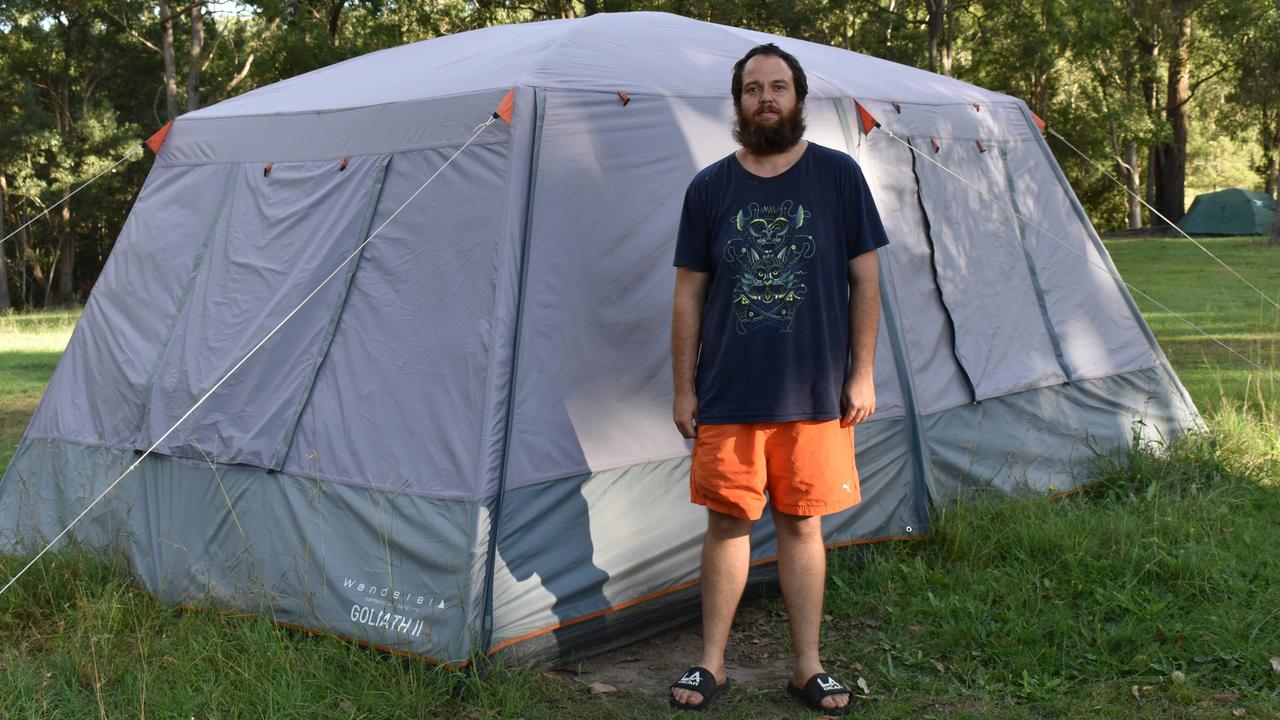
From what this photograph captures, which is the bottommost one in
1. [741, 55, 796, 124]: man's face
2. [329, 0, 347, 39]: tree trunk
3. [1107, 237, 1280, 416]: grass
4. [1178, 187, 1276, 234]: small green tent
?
[1178, 187, 1276, 234]: small green tent

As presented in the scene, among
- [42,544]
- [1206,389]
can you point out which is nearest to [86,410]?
[42,544]

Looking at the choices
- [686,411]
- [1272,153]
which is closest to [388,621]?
[686,411]

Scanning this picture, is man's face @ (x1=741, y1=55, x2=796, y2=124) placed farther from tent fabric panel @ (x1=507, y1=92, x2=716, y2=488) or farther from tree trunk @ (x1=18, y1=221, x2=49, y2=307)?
tree trunk @ (x1=18, y1=221, x2=49, y2=307)

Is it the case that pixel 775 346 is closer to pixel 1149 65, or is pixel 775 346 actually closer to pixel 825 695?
pixel 825 695

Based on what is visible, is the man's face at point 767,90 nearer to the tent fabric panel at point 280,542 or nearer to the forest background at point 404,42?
the tent fabric panel at point 280,542

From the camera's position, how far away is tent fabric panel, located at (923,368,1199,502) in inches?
196

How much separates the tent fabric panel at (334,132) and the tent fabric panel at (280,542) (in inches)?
47.1

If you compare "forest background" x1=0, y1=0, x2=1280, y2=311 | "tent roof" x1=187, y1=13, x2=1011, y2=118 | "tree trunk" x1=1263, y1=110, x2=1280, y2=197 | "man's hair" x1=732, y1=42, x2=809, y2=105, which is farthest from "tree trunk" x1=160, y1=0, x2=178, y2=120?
"tree trunk" x1=1263, y1=110, x2=1280, y2=197

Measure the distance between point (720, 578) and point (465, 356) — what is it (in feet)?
3.52

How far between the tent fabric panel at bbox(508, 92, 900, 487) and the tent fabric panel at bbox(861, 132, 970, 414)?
3.21 ft

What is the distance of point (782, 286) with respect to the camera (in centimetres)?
338

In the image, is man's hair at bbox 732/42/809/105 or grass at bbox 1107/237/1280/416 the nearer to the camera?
man's hair at bbox 732/42/809/105

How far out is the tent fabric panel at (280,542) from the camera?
3.65 m

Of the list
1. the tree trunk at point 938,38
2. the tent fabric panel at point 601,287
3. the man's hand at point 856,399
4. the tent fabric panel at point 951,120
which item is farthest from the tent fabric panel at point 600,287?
the tree trunk at point 938,38
